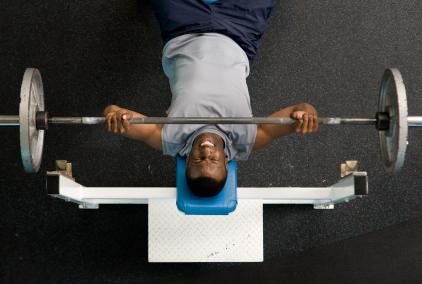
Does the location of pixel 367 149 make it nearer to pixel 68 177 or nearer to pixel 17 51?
pixel 68 177

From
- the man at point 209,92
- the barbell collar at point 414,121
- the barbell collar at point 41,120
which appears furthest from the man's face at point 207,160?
the barbell collar at point 414,121

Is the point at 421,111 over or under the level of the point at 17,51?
under

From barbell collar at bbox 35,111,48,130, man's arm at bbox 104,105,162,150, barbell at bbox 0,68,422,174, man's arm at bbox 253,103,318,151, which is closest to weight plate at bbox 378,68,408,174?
barbell at bbox 0,68,422,174

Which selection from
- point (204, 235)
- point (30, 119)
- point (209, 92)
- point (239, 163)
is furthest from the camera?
point (239, 163)

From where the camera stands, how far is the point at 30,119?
1687mm

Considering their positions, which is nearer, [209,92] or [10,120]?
[10,120]

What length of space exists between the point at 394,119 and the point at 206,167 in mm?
688

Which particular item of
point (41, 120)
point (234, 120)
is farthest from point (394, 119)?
point (41, 120)

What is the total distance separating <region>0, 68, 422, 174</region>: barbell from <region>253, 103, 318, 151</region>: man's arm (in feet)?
0.12

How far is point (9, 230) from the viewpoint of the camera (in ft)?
8.08

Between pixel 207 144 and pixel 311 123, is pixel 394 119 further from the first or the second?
pixel 207 144

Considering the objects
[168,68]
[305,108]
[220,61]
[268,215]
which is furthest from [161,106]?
[305,108]

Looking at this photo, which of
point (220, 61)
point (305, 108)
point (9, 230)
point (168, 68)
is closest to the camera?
point (305, 108)

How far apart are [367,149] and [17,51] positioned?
1867 millimetres
